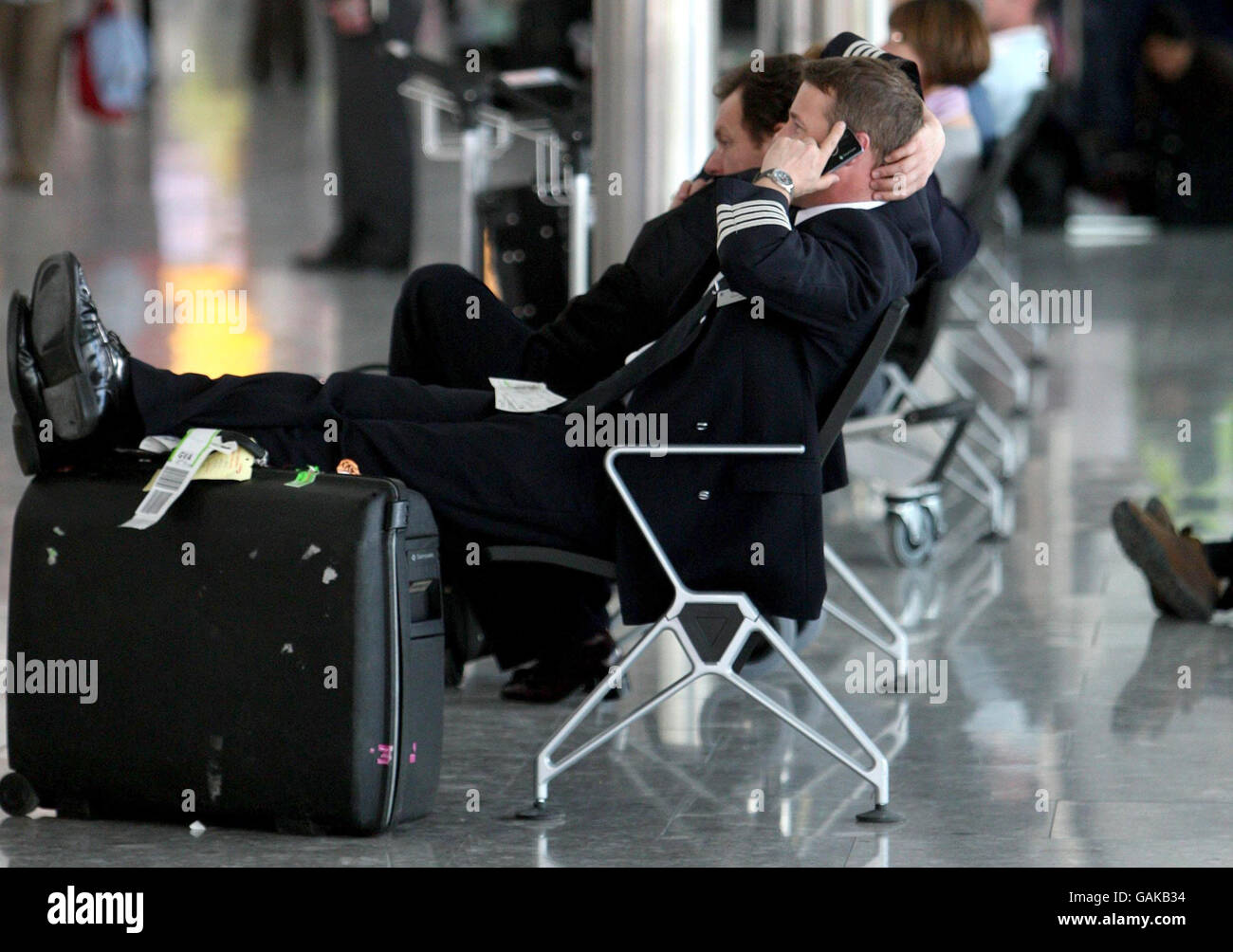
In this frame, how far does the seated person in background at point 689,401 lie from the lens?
3033 millimetres

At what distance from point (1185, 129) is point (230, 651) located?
29.4 feet

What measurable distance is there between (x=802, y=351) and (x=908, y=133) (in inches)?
15.2

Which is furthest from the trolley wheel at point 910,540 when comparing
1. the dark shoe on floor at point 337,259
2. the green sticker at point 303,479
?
the dark shoe on floor at point 337,259

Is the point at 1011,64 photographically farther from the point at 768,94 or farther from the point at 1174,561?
the point at 768,94

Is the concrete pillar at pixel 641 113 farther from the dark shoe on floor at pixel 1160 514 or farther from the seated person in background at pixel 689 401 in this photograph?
the seated person in background at pixel 689 401

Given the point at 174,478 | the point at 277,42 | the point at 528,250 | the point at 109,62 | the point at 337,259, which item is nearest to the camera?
the point at 174,478

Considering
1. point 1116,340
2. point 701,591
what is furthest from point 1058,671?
point 1116,340

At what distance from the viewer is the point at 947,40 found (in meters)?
5.25

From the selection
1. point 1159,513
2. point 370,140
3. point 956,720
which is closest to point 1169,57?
point 370,140

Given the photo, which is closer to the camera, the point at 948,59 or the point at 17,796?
the point at 17,796

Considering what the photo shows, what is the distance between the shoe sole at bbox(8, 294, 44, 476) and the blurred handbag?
8916mm

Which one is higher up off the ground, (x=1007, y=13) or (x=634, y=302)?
(x=1007, y=13)

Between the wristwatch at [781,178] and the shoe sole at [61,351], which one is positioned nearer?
the shoe sole at [61,351]

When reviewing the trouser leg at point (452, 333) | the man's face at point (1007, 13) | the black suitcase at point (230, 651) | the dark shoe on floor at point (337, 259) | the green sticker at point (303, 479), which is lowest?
the dark shoe on floor at point (337, 259)
